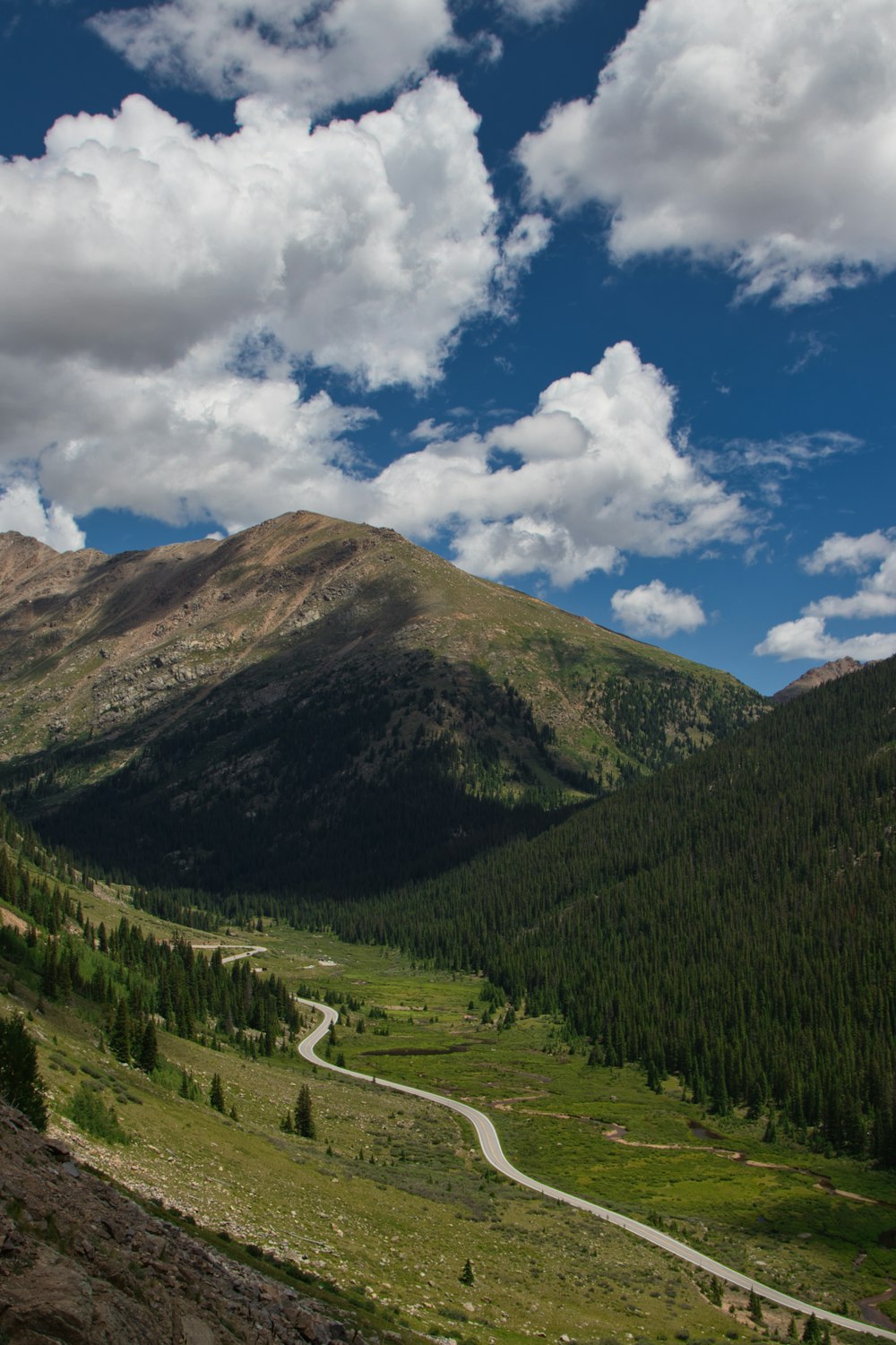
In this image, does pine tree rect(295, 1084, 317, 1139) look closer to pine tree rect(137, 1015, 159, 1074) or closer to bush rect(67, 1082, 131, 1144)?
pine tree rect(137, 1015, 159, 1074)

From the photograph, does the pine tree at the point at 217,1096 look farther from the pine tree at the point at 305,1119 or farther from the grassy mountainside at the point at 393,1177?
the pine tree at the point at 305,1119

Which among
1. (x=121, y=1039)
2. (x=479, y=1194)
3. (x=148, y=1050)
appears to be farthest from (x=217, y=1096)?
(x=479, y=1194)

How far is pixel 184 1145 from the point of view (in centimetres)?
5366

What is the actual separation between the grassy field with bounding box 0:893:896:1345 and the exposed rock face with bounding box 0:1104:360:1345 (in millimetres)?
8717

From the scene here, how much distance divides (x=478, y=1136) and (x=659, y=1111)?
45527 mm

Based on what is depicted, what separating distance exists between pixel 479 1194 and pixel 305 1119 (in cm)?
1902

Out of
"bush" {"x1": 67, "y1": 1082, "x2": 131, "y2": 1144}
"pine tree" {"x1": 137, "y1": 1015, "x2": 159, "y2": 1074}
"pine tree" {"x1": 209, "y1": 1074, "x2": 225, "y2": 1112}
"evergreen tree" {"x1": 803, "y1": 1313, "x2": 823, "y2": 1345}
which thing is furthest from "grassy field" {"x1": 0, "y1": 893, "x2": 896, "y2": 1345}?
"evergreen tree" {"x1": 803, "y1": 1313, "x2": 823, "y2": 1345}

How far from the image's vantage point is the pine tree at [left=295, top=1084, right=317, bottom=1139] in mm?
81312

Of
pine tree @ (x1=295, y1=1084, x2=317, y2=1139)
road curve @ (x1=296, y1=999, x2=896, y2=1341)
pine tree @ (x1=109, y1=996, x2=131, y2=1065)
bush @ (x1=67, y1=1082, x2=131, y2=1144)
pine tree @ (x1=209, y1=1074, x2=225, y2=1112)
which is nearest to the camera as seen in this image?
bush @ (x1=67, y1=1082, x2=131, y2=1144)

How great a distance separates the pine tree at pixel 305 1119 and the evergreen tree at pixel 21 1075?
44150 mm

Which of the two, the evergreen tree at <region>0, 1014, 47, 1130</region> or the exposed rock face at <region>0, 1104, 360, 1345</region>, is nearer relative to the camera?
the exposed rock face at <region>0, 1104, 360, 1345</region>

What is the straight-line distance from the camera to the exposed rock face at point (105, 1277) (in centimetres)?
1962

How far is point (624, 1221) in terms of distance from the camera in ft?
257

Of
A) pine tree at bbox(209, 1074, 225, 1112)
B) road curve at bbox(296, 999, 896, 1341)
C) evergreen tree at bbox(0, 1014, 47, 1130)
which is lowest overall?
road curve at bbox(296, 999, 896, 1341)
